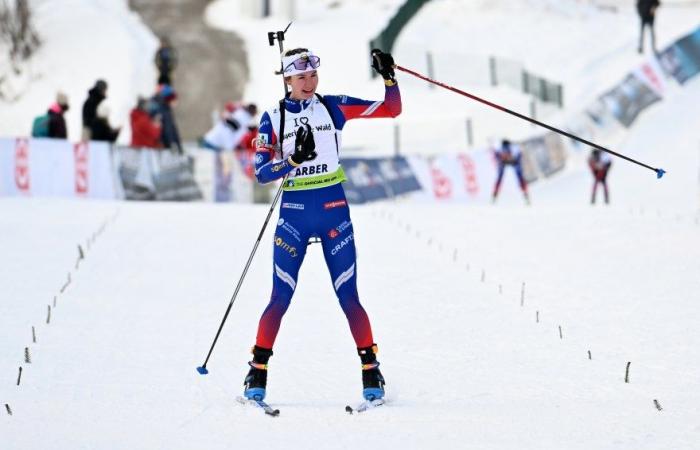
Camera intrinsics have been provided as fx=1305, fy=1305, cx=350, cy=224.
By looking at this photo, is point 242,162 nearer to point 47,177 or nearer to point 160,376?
point 47,177

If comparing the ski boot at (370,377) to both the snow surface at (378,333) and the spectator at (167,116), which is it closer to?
the snow surface at (378,333)

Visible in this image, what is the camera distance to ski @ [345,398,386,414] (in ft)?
24.0

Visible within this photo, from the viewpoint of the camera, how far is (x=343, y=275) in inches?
299

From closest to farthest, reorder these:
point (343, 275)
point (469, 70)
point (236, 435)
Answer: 1. point (236, 435)
2. point (343, 275)
3. point (469, 70)

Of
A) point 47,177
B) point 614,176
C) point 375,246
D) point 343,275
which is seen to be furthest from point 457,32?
point 343,275

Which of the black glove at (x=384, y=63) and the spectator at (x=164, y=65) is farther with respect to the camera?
the spectator at (x=164, y=65)

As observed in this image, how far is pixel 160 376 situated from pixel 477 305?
336cm

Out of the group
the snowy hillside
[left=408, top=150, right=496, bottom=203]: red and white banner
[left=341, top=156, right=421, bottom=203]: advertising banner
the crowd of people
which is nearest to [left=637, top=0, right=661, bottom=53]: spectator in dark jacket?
[left=408, top=150, right=496, bottom=203]: red and white banner

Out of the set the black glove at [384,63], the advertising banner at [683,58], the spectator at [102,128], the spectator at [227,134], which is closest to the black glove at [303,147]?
the black glove at [384,63]

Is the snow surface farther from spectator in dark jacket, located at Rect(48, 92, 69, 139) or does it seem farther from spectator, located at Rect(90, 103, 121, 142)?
spectator, located at Rect(90, 103, 121, 142)

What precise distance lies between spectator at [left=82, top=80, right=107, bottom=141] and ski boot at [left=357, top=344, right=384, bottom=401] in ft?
43.3

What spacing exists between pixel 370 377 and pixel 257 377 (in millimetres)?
651

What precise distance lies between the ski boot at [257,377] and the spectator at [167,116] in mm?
14156

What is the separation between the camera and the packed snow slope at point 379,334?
700 centimetres
